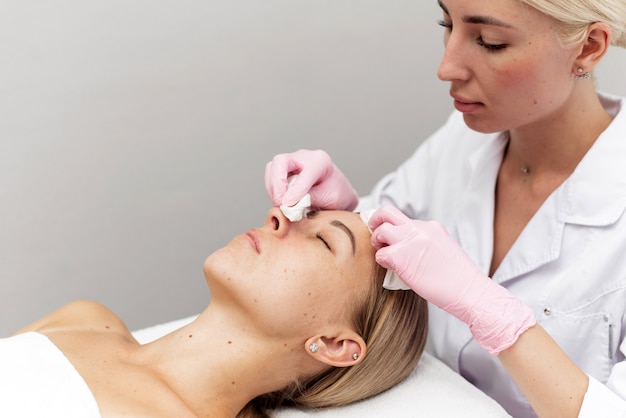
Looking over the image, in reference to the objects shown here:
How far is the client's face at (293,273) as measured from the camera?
1.60 m

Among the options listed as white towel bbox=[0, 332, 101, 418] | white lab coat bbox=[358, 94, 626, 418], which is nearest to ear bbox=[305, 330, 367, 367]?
white lab coat bbox=[358, 94, 626, 418]

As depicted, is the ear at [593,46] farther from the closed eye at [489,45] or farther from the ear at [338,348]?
the ear at [338,348]

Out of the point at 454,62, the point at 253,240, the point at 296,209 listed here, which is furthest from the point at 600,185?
the point at 253,240

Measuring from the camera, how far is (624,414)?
4.79 ft

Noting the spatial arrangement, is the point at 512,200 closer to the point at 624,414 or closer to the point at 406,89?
the point at 624,414

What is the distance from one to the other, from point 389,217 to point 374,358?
1.05 feet

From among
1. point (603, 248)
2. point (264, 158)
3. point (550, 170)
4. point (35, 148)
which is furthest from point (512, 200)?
point (35, 148)

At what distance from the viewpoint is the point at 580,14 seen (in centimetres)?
149

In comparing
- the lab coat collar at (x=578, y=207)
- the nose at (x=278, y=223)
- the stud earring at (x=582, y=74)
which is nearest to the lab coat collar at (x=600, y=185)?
the lab coat collar at (x=578, y=207)

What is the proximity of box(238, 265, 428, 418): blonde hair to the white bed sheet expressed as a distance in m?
0.02

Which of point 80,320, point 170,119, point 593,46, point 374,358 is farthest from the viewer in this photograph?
point 170,119

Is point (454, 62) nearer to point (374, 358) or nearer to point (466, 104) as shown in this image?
point (466, 104)

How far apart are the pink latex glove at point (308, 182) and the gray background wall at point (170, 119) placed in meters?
0.63

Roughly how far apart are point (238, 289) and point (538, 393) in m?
0.64
